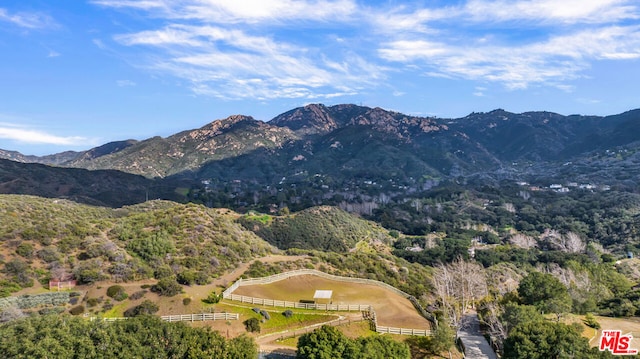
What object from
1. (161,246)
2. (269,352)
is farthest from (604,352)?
(161,246)

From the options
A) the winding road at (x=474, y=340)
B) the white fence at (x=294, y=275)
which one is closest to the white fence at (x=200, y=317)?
the white fence at (x=294, y=275)

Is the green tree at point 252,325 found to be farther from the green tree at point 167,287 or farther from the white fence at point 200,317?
the green tree at point 167,287

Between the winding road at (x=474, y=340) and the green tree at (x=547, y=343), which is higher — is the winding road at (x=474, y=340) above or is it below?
below

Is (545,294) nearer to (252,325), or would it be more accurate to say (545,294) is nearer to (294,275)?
(294,275)

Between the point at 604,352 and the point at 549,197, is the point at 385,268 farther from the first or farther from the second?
the point at 549,197

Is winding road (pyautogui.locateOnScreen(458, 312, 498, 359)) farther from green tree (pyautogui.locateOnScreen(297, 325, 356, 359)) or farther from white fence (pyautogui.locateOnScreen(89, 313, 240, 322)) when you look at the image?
white fence (pyautogui.locateOnScreen(89, 313, 240, 322))

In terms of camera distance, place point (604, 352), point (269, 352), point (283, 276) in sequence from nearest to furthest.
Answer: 1. point (604, 352)
2. point (269, 352)
3. point (283, 276)

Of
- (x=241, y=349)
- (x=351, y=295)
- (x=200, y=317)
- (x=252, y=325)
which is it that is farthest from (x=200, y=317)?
(x=351, y=295)

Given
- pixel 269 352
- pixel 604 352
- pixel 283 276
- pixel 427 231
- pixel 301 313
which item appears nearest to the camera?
pixel 604 352
